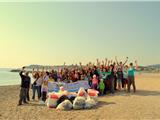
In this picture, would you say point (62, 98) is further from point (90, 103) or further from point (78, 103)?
point (90, 103)

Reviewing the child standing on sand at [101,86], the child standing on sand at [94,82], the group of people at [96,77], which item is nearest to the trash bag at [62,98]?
the group of people at [96,77]

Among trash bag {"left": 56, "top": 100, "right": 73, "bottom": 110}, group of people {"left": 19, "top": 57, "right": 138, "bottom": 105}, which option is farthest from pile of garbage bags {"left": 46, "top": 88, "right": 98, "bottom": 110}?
group of people {"left": 19, "top": 57, "right": 138, "bottom": 105}

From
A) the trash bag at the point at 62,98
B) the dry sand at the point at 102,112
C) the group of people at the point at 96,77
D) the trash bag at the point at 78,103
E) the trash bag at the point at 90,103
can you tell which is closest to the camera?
the dry sand at the point at 102,112

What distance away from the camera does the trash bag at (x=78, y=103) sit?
41.6ft

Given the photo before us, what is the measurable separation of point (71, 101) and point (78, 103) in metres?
0.79

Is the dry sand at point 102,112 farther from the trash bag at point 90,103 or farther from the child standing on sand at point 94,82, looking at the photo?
the child standing on sand at point 94,82

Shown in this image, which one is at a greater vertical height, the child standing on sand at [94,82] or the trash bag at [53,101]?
the child standing on sand at [94,82]

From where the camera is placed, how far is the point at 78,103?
12719mm

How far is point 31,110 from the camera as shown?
510 inches

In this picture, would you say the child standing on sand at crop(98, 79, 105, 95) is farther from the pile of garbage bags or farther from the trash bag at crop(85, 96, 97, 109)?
the trash bag at crop(85, 96, 97, 109)

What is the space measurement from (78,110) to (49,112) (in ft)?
3.95

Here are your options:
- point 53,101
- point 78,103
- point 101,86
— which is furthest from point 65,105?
point 101,86

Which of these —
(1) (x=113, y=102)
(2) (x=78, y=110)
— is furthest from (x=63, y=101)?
(1) (x=113, y=102)

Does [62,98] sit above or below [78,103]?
above
